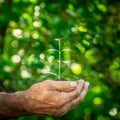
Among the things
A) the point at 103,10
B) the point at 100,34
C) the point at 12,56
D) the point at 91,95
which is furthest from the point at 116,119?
the point at 12,56

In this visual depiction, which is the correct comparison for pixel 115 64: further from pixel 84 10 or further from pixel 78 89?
pixel 78 89

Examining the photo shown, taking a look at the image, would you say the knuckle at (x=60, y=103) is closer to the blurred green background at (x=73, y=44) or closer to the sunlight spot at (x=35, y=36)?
the blurred green background at (x=73, y=44)

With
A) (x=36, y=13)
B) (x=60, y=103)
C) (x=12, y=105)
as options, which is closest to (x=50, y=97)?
(x=60, y=103)

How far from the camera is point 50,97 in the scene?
51.6 inches

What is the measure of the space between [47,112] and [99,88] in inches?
72.5

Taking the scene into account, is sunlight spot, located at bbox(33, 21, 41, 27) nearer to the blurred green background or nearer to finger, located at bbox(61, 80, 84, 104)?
the blurred green background

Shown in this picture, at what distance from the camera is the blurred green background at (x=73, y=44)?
107 inches

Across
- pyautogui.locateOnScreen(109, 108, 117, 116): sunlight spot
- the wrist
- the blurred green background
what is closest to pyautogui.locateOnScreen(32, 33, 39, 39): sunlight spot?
the blurred green background

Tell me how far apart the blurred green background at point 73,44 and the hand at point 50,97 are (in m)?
1.11

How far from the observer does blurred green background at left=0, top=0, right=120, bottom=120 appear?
2.73 metres

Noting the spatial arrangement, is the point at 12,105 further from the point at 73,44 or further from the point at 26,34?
the point at 26,34

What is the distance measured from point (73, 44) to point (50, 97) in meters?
1.38

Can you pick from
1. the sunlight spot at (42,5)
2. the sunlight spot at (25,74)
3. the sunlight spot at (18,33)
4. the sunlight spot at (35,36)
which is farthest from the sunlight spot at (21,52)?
the sunlight spot at (42,5)

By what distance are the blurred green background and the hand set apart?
1.11 m
